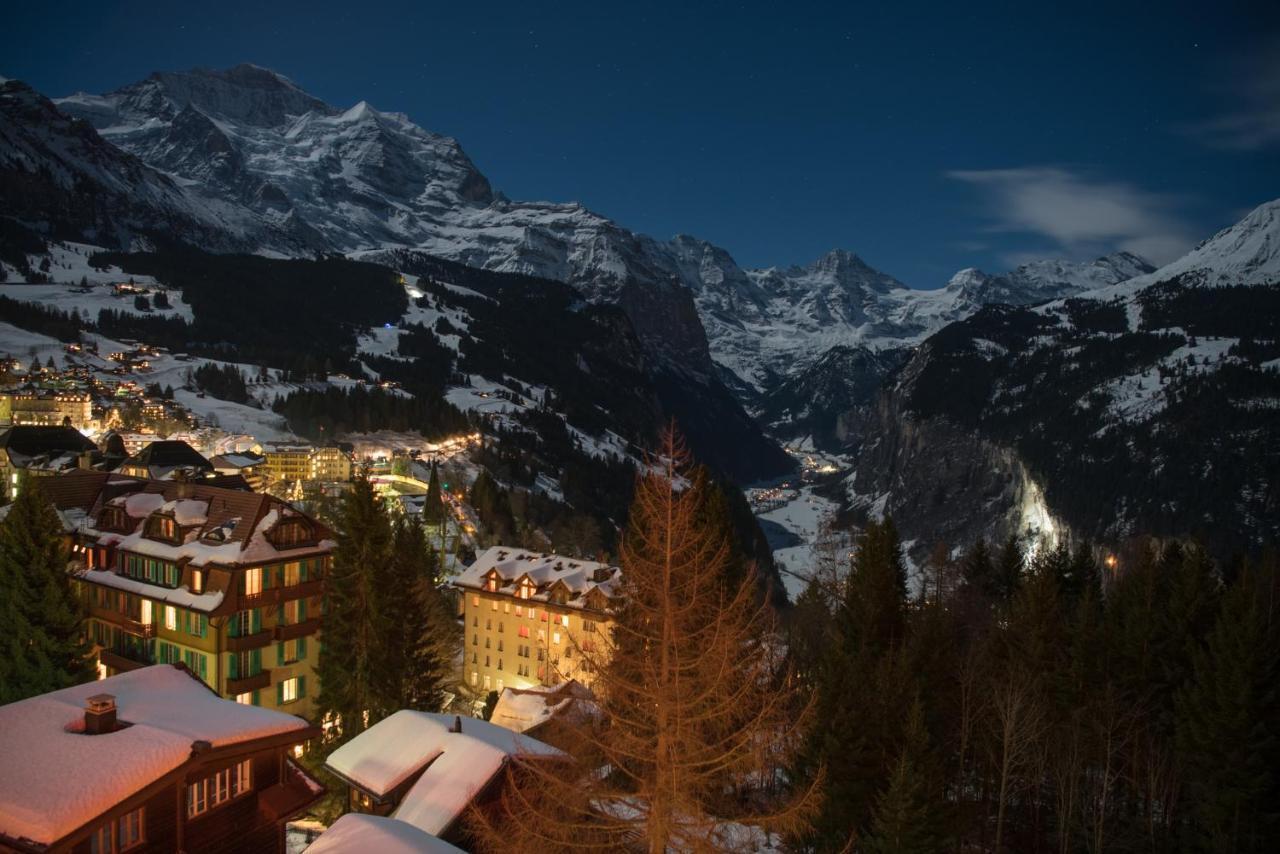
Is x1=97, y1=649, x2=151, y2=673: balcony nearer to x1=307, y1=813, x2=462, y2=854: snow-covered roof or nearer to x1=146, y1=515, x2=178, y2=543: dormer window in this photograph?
x1=146, y1=515, x2=178, y2=543: dormer window

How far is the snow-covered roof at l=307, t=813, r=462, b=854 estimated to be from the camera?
64.5 ft

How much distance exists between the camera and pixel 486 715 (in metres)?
49.5

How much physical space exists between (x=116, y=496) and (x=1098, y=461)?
667 ft

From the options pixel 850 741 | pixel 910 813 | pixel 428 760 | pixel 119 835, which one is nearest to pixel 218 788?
pixel 119 835

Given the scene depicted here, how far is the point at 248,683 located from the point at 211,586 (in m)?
5.06

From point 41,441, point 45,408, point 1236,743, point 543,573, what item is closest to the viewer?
point 1236,743

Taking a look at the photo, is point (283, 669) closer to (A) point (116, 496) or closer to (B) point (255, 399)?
(A) point (116, 496)

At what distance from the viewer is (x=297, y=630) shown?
40.7 meters

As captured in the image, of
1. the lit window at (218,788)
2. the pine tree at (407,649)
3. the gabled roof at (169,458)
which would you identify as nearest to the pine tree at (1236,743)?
the pine tree at (407,649)

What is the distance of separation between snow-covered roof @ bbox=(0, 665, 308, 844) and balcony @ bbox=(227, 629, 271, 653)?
656 inches

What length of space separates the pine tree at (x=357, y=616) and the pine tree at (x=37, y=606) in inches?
386

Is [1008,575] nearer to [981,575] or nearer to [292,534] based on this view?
[981,575]

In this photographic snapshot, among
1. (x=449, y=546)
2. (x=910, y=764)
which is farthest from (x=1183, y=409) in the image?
(x=910, y=764)

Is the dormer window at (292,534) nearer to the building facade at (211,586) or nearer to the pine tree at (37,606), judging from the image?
the building facade at (211,586)
